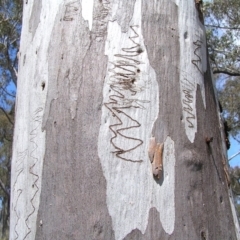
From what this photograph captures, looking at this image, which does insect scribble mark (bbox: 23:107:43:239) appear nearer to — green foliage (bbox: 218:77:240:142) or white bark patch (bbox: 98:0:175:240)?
white bark patch (bbox: 98:0:175:240)

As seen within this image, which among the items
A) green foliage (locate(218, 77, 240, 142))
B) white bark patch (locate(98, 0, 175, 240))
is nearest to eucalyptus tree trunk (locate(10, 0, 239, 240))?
white bark patch (locate(98, 0, 175, 240))

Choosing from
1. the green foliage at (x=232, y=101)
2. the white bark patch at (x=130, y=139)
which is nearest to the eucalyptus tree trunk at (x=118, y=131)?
the white bark patch at (x=130, y=139)

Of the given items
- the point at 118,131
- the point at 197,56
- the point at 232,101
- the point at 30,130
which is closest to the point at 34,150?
the point at 30,130

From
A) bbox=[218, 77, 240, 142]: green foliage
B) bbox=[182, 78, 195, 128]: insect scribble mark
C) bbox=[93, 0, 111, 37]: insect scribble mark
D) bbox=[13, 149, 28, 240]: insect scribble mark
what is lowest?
bbox=[13, 149, 28, 240]: insect scribble mark

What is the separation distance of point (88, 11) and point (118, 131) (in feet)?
0.97

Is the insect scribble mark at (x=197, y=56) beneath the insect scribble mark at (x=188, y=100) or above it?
above

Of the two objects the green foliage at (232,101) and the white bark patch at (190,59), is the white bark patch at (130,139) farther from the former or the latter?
the green foliage at (232,101)

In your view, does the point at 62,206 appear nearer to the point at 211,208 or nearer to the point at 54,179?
the point at 54,179

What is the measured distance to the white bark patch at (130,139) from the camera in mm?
873

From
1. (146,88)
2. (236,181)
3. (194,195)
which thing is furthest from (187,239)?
(236,181)

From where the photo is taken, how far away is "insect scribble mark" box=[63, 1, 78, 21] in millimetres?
1040

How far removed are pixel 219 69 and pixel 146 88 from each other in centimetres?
659

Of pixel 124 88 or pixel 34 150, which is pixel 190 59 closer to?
pixel 124 88

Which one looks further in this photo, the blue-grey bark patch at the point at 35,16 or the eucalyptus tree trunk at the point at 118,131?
the blue-grey bark patch at the point at 35,16
